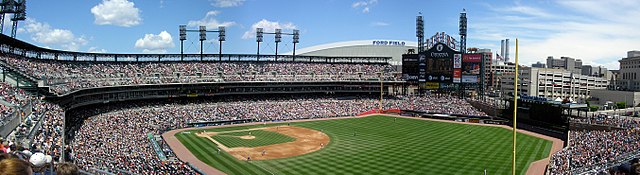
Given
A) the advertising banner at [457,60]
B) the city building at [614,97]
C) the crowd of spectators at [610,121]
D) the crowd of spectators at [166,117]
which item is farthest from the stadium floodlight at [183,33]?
the city building at [614,97]

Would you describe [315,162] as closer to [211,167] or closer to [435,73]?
[211,167]

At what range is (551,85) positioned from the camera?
11281cm

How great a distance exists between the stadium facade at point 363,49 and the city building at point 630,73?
172 ft

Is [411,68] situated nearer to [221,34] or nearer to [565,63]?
[221,34]

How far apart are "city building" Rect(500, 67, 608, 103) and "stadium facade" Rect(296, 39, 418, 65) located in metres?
31.0

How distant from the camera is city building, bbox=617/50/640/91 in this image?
306ft

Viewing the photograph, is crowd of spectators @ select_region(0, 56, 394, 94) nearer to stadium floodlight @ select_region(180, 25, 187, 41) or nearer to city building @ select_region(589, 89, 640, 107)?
stadium floodlight @ select_region(180, 25, 187, 41)

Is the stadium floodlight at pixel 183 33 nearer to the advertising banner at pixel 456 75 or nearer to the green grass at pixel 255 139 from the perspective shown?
the green grass at pixel 255 139

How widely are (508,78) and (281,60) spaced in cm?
6777

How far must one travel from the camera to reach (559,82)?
11631 centimetres

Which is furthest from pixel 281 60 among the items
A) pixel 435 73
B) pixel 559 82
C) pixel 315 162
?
pixel 559 82

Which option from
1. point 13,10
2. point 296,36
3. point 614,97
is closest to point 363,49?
point 296,36

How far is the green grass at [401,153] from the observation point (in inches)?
1332

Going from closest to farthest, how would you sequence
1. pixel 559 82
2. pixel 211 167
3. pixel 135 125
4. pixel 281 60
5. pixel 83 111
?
pixel 211 167 → pixel 135 125 → pixel 83 111 → pixel 281 60 → pixel 559 82
